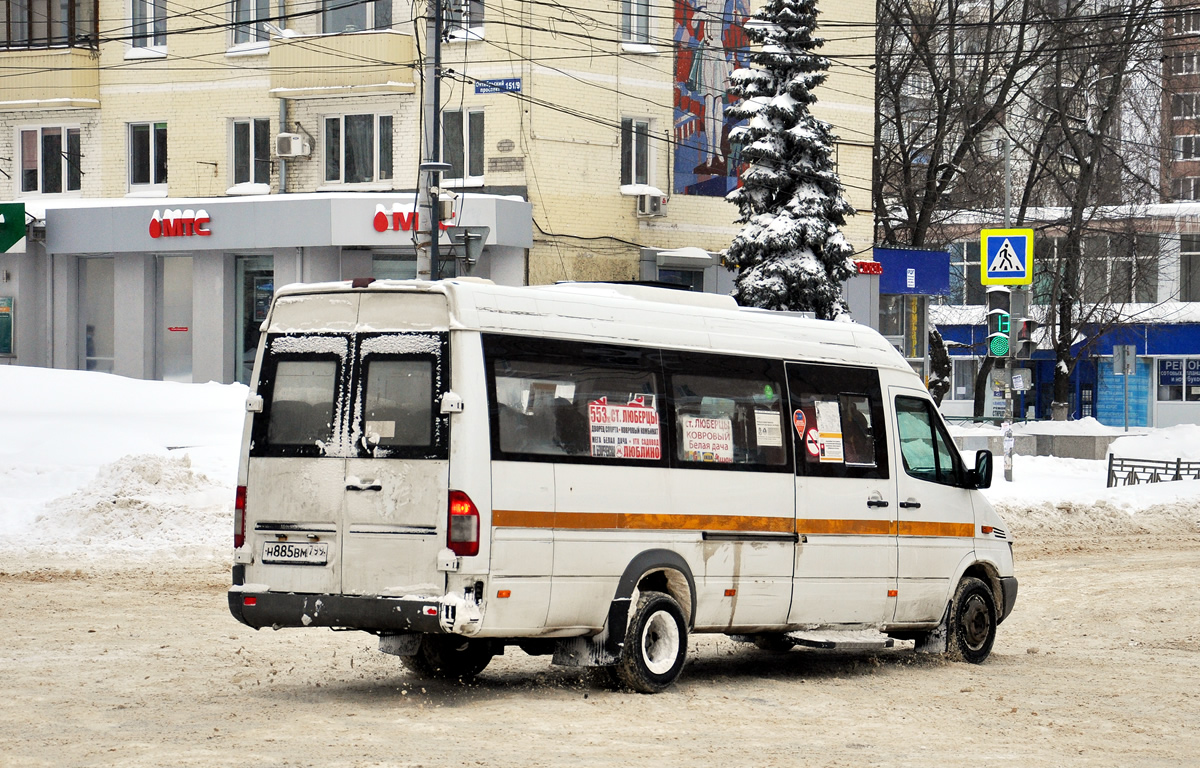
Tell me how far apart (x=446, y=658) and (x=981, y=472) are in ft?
13.9

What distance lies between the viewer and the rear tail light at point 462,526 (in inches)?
347

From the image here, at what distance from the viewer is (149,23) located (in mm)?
36312

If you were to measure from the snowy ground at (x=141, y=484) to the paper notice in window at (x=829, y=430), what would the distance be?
9027 mm

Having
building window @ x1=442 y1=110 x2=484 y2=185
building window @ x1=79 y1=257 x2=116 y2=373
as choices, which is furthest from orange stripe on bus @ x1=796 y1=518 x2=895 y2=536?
building window @ x1=79 y1=257 x2=116 y2=373

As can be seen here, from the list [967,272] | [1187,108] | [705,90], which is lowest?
[967,272]

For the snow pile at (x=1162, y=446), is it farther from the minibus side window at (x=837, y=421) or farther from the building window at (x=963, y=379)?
the minibus side window at (x=837, y=421)

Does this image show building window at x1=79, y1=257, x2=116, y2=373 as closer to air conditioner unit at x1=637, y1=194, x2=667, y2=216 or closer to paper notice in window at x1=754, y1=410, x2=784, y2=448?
air conditioner unit at x1=637, y1=194, x2=667, y2=216

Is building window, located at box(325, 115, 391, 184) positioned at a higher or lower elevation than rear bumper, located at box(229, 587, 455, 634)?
higher

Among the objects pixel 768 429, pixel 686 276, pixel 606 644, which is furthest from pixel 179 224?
pixel 606 644

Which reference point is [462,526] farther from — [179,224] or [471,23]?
[179,224]

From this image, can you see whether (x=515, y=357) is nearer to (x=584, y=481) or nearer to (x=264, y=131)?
(x=584, y=481)

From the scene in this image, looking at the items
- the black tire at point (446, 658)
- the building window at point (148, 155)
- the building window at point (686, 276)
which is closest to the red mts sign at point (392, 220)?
the building window at point (686, 276)

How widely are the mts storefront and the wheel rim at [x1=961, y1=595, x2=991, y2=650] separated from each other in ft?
67.9

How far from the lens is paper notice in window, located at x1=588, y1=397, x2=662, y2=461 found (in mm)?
9617
